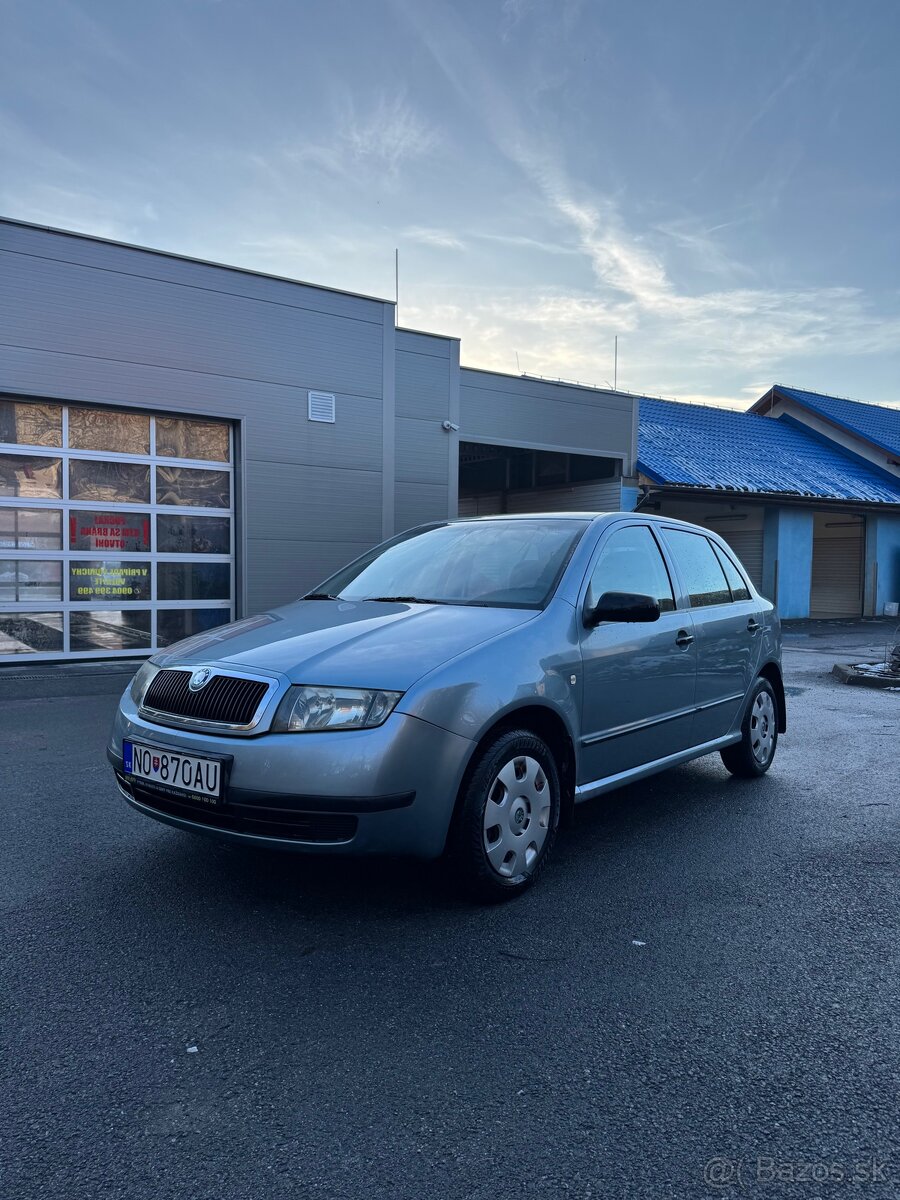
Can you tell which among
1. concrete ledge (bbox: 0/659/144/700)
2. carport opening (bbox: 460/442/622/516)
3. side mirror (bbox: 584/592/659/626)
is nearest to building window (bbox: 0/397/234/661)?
concrete ledge (bbox: 0/659/144/700)

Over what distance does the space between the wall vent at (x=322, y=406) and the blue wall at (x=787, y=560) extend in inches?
482

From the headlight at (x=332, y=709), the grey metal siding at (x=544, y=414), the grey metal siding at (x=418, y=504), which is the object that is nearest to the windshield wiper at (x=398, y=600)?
the headlight at (x=332, y=709)

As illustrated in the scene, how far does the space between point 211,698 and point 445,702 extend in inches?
34.9

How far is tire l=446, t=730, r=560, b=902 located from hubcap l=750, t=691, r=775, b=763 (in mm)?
2367

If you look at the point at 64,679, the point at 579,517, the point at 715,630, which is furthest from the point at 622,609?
the point at 64,679

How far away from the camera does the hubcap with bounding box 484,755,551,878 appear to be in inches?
130

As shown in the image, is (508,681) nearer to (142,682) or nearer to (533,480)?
(142,682)

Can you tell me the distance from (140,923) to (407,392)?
40.9 ft

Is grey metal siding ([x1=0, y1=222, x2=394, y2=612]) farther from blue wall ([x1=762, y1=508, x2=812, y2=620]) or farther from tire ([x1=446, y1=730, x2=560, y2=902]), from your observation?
blue wall ([x1=762, y1=508, x2=812, y2=620])

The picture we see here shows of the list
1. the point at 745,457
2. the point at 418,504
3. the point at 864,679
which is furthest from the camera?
the point at 745,457

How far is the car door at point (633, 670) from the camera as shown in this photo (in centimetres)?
387

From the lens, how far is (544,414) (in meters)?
17.0

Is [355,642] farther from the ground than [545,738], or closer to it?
farther from the ground

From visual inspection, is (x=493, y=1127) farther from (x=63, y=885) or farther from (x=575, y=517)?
(x=575, y=517)
